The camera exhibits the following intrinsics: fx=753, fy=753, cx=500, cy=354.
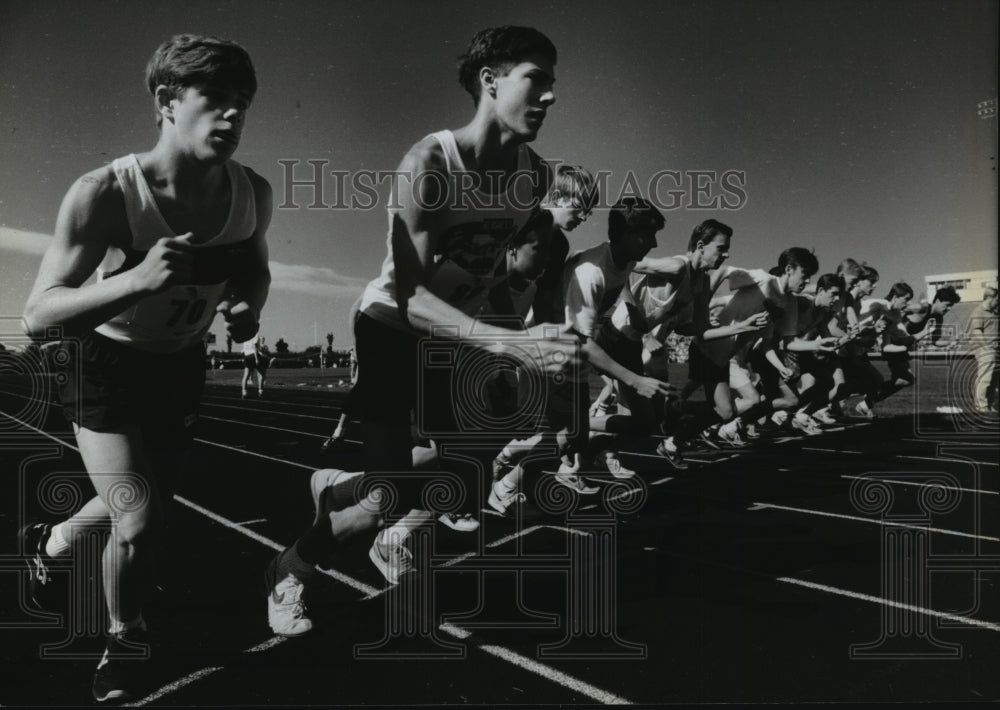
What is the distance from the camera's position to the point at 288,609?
96.1 inches

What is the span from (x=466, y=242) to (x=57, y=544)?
1.58 m

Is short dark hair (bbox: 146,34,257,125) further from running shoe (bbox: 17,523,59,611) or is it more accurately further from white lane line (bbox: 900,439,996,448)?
white lane line (bbox: 900,439,996,448)

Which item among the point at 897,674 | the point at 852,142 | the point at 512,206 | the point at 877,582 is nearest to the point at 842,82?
the point at 852,142

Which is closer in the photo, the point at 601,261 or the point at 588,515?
the point at 601,261

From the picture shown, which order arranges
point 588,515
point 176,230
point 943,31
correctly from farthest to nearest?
1. point 588,515
2. point 943,31
3. point 176,230

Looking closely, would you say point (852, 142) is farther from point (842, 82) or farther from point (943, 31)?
point (943, 31)

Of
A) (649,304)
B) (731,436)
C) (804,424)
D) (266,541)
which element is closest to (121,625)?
(266,541)

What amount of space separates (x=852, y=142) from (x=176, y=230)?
2847mm

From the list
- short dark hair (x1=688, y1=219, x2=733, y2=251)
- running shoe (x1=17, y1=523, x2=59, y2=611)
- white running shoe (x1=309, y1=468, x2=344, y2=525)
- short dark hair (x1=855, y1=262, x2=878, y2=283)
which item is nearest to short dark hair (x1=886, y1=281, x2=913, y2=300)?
short dark hair (x1=855, y1=262, x2=878, y2=283)

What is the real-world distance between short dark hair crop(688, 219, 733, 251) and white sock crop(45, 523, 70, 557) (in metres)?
2.59

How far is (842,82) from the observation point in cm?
330

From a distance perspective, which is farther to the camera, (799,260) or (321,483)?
(799,260)

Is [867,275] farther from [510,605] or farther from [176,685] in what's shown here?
[176,685]

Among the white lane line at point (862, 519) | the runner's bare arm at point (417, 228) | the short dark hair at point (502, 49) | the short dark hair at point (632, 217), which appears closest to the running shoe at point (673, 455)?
the white lane line at point (862, 519)
